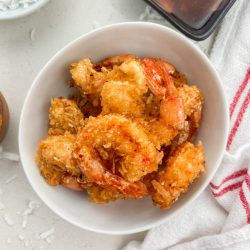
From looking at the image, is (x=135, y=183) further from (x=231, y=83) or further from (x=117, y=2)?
(x=117, y=2)

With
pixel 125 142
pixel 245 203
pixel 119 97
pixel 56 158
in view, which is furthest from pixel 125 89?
pixel 245 203

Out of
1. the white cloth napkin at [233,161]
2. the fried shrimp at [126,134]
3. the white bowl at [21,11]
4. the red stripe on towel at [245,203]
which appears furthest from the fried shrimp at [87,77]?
the red stripe on towel at [245,203]

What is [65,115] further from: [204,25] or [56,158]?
[204,25]

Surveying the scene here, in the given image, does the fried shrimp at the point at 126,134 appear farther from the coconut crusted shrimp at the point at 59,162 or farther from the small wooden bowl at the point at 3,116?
Answer: the small wooden bowl at the point at 3,116

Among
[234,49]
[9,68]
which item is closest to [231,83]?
Answer: [234,49]

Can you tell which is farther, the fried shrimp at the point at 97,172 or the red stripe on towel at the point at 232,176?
the red stripe on towel at the point at 232,176
